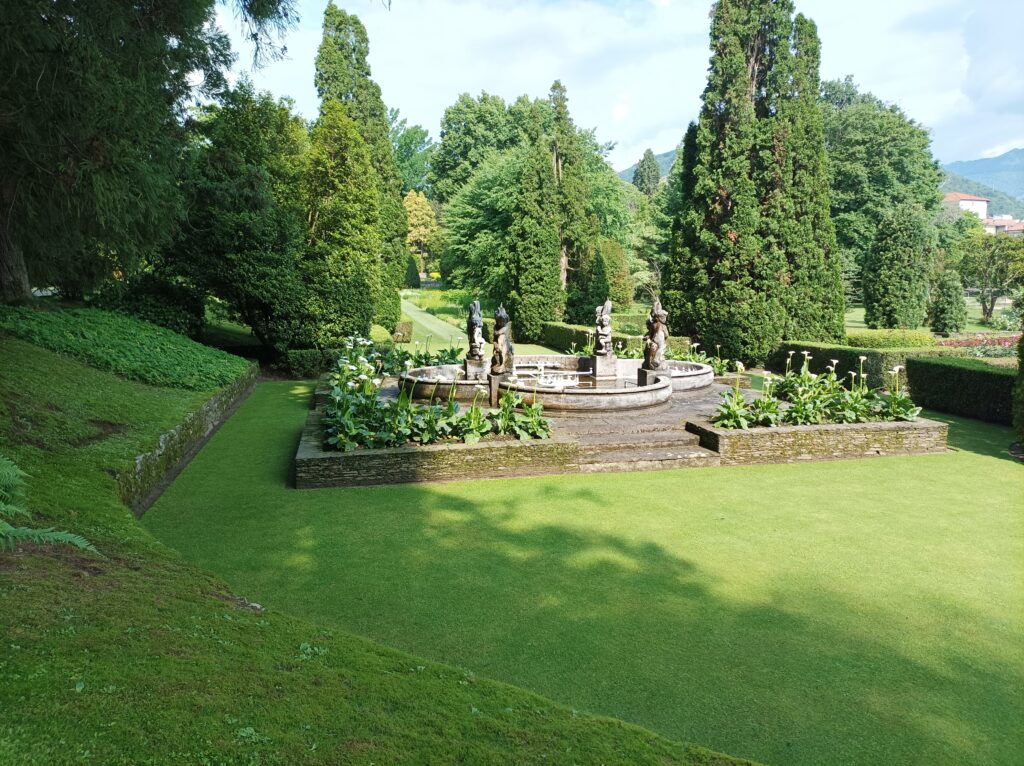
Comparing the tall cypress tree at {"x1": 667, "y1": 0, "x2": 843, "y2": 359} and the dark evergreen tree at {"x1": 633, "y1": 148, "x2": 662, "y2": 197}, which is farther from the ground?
the dark evergreen tree at {"x1": 633, "y1": 148, "x2": 662, "y2": 197}

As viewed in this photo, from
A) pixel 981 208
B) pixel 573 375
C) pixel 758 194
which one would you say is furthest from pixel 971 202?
pixel 573 375

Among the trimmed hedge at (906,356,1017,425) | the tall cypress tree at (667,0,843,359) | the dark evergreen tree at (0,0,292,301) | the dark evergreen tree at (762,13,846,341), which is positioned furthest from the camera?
the dark evergreen tree at (762,13,846,341)

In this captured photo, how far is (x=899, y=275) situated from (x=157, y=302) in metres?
26.8

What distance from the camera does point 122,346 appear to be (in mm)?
13906

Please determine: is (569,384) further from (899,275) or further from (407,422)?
(899,275)

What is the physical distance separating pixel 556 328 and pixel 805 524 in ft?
69.1

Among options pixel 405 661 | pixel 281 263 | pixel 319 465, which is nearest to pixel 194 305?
pixel 281 263

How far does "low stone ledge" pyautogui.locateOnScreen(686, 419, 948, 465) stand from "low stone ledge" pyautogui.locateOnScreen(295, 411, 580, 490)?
2393 millimetres

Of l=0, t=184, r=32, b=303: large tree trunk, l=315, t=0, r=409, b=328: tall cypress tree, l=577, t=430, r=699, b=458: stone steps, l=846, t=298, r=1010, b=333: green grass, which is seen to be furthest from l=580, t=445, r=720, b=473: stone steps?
l=846, t=298, r=1010, b=333: green grass

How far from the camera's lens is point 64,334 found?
43.3ft

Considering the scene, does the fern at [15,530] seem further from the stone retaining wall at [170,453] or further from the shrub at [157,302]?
the shrub at [157,302]

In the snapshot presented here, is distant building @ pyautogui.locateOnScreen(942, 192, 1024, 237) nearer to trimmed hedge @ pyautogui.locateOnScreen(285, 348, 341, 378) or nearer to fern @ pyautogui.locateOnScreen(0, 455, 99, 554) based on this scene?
trimmed hedge @ pyautogui.locateOnScreen(285, 348, 341, 378)

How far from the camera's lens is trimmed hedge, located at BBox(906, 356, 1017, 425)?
1367 cm

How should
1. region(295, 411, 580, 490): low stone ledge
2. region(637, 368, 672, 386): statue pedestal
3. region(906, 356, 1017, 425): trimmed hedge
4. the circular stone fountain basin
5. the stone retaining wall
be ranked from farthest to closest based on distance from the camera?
region(637, 368, 672, 386): statue pedestal → region(906, 356, 1017, 425): trimmed hedge → the circular stone fountain basin → region(295, 411, 580, 490): low stone ledge → the stone retaining wall
